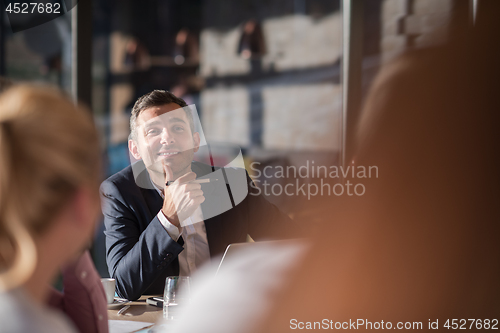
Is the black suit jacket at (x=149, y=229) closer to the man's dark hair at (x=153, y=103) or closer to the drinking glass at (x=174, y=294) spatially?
the man's dark hair at (x=153, y=103)

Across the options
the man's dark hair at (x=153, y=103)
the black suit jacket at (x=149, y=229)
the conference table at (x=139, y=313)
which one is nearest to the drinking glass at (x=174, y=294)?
the conference table at (x=139, y=313)

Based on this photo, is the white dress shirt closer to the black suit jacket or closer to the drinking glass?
the black suit jacket

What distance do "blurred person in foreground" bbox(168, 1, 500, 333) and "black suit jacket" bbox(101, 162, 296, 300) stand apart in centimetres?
104

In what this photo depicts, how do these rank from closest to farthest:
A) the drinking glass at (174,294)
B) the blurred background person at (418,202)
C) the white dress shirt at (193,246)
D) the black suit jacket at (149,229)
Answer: the blurred background person at (418,202) → the drinking glass at (174,294) → the black suit jacket at (149,229) → the white dress shirt at (193,246)

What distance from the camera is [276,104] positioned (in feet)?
21.7

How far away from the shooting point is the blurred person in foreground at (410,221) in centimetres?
45

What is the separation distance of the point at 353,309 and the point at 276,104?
6.21 m

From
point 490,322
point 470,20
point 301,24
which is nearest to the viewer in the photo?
point 470,20

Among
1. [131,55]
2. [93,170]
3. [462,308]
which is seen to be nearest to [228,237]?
[93,170]

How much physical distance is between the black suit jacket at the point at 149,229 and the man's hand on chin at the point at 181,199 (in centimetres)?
7

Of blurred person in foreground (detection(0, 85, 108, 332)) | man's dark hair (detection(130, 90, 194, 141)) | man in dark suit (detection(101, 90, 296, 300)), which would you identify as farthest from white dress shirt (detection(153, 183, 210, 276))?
blurred person in foreground (detection(0, 85, 108, 332))

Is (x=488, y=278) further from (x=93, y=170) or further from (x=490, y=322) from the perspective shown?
(x=93, y=170)

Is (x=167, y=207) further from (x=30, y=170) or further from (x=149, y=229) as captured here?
(x=30, y=170)

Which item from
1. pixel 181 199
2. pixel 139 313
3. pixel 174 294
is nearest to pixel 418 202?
pixel 174 294
